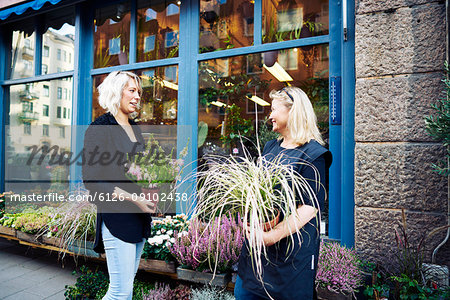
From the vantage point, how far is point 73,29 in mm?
5020

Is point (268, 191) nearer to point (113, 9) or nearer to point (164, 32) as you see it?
point (164, 32)

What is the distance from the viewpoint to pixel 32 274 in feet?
13.1

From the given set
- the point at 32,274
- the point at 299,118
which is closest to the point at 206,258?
the point at 299,118

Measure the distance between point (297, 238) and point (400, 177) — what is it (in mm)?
1443

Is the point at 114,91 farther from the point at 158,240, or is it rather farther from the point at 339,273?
the point at 339,273

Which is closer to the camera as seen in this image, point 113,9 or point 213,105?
point 213,105

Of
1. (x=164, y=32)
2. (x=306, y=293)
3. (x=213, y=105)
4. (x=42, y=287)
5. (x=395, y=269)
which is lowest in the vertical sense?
(x=42, y=287)

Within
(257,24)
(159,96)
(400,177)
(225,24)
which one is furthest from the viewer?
(159,96)

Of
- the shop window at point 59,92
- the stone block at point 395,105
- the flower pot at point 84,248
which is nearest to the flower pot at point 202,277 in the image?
the flower pot at point 84,248

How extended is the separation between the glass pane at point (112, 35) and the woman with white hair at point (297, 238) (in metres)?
3.73

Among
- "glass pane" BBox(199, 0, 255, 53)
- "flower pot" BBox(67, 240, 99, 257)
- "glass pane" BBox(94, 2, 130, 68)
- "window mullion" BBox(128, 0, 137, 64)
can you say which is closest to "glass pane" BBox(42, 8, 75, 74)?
"glass pane" BBox(94, 2, 130, 68)

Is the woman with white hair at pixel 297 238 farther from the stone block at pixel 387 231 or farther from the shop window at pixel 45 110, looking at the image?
the shop window at pixel 45 110

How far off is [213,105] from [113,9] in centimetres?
238

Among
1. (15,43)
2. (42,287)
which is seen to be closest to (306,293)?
(42,287)
